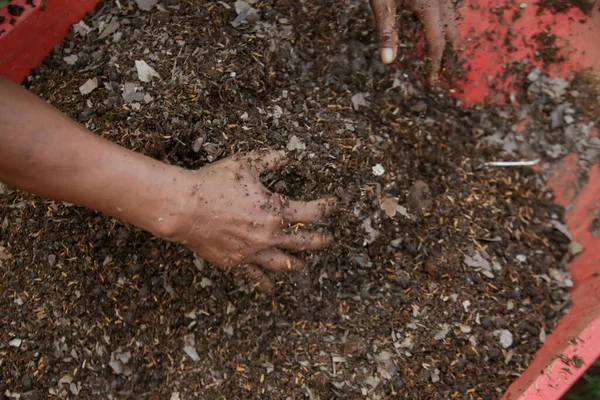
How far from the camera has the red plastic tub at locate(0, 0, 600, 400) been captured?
1.20m

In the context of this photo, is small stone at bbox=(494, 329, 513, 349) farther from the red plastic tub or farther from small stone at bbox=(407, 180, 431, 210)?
small stone at bbox=(407, 180, 431, 210)

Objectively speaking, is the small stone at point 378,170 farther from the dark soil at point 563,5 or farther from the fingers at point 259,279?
the dark soil at point 563,5

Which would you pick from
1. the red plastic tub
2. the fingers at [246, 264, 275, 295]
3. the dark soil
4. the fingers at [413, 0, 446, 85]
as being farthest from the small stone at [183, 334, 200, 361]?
the dark soil

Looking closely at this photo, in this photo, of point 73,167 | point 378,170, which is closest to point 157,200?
point 73,167

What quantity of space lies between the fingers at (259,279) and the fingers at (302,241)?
0.33 ft

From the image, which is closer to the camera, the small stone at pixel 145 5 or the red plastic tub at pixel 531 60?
the red plastic tub at pixel 531 60

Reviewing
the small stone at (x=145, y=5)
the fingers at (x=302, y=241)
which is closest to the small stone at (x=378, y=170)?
the fingers at (x=302, y=241)

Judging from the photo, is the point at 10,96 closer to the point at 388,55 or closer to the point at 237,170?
the point at 237,170

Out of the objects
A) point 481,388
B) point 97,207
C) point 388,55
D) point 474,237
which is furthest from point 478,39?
point 97,207

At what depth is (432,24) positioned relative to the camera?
1413 millimetres

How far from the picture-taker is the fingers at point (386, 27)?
1343 millimetres

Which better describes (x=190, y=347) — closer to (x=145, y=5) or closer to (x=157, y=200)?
(x=157, y=200)

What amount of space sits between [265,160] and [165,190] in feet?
0.89

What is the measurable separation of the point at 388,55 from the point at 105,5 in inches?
31.7
